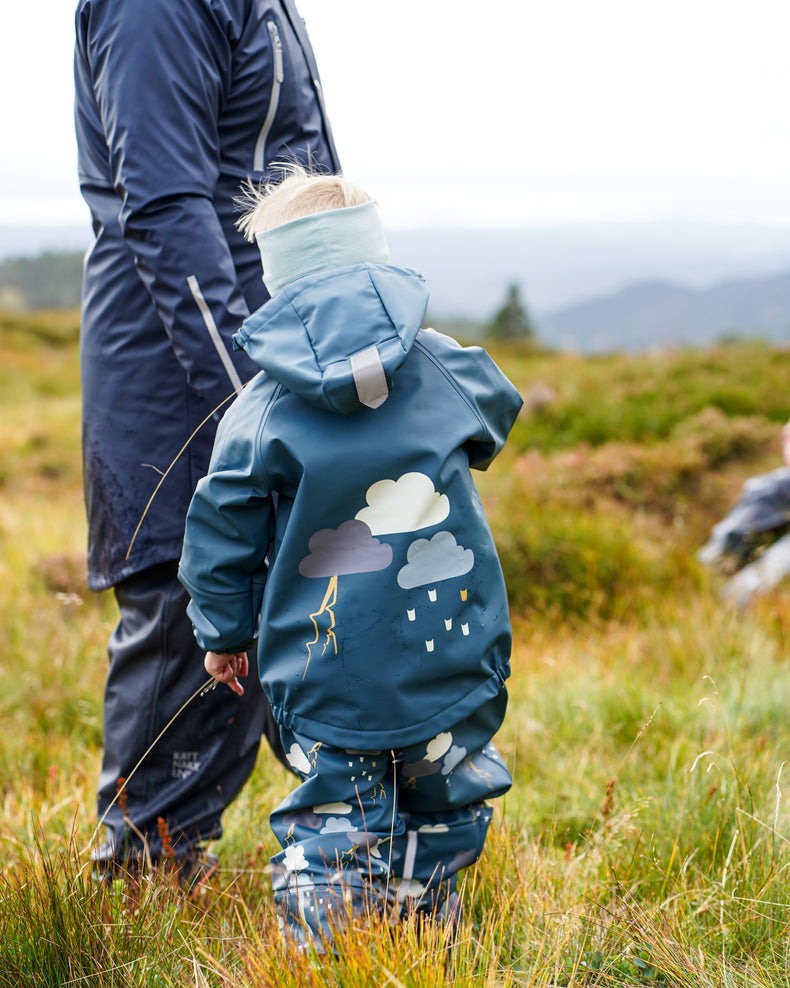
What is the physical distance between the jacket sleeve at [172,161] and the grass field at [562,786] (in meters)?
1.08

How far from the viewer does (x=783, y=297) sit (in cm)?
16675

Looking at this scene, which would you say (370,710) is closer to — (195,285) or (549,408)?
(195,285)

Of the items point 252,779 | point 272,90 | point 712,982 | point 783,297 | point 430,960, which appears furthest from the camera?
point 783,297

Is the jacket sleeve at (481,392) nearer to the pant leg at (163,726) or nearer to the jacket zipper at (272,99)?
the jacket zipper at (272,99)

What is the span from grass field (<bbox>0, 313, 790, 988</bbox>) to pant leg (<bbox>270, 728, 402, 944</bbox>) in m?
0.10

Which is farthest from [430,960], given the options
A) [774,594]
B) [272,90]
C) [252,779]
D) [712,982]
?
[774,594]

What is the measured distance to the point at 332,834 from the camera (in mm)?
1709

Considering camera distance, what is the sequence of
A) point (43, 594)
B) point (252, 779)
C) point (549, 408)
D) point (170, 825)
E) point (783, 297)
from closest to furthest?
point (170, 825) < point (252, 779) < point (43, 594) < point (549, 408) < point (783, 297)

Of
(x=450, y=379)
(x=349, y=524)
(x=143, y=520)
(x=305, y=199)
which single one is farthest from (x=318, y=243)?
(x=143, y=520)

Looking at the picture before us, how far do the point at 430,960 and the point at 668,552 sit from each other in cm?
425

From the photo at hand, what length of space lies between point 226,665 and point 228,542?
32 cm

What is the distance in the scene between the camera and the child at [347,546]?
162 cm

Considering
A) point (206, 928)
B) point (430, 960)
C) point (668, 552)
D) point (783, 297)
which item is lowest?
point (783, 297)

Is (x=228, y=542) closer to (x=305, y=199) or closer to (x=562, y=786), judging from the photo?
(x=305, y=199)
